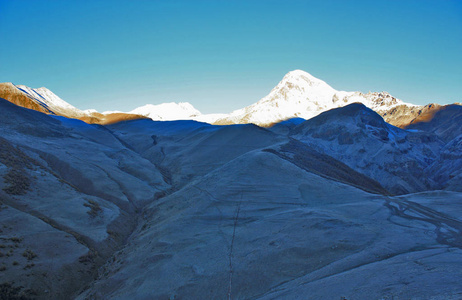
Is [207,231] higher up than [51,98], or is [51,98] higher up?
[51,98]

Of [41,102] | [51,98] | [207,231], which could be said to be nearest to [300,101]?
[41,102]

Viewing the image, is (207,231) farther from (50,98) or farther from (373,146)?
(50,98)

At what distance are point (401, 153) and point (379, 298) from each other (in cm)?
4614

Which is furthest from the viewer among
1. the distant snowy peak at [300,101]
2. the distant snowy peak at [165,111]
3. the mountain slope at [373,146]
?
the distant snowy peak at [165,111]

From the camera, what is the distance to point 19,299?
8.38 m

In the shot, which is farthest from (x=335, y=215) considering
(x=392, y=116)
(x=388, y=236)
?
(x=392, y=116)

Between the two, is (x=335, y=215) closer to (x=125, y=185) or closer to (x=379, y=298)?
(x=379, y=298)

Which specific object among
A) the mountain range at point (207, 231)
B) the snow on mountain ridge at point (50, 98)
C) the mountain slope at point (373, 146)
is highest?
the snow on mountain ridge at point (50, 98)

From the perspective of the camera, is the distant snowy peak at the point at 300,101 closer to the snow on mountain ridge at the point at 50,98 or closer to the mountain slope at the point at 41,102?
the mountain slope at the point at 41,102

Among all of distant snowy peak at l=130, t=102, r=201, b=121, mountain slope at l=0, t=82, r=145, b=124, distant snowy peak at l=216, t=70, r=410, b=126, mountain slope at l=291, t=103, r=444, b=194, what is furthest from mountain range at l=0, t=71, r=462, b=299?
distant snowy peak at l=130, t=102, r=201, b=121

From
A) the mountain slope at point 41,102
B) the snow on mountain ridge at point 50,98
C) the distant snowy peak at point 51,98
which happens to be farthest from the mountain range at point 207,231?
the snow on mountain ridge at point 50,98

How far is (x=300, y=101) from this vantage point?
10525 centimetres

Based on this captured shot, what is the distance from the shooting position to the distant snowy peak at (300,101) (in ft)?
300

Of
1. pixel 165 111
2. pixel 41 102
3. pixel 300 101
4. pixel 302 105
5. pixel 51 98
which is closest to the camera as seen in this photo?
pixel 41 102
